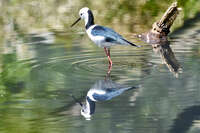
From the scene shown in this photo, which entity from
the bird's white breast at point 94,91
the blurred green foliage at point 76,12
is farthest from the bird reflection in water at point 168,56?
the blurred green foliage at point 76,12

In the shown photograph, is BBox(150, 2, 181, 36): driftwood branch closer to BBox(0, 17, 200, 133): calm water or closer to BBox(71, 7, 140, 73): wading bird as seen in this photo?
BBox(0, 17, 200, 133): calm water

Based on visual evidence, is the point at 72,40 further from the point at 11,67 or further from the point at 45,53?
the point at 11,67

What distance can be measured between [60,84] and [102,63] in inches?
52.4

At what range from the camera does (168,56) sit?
877 centimetres

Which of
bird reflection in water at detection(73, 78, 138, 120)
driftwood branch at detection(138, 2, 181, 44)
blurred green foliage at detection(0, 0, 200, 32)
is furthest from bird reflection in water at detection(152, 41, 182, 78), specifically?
blurred green foliage at detection(0, 0, 200, 32)

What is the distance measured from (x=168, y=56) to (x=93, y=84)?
2.12 meters

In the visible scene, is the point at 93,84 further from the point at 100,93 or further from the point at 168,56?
the point at 168,56

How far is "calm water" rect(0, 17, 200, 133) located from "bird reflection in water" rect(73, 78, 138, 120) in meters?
0.07

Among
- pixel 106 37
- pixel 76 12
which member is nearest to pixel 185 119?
pixel 106 37

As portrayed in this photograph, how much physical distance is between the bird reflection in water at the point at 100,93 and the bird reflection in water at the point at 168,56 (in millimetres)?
993

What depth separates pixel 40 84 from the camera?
7.32 metres

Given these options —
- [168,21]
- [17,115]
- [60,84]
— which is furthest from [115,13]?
[17,115]

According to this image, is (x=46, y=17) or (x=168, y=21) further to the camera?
(x=46, y=17)

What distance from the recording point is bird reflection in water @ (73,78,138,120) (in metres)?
6.11
